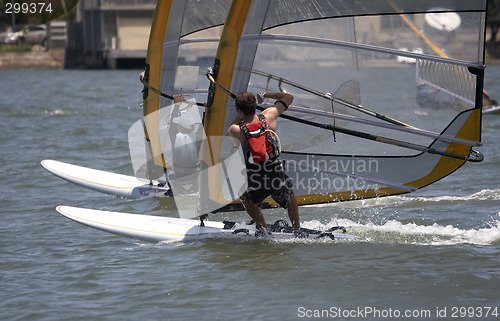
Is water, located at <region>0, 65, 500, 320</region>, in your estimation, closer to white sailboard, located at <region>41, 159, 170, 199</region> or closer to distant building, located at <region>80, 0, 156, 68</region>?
white sailboard, located at <region>41, 159, 170, 199</region>

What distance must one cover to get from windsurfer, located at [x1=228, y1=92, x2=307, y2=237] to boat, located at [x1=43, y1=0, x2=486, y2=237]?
0.32 metres

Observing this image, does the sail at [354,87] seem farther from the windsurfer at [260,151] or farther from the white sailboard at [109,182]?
the white sailboard at [109,182]

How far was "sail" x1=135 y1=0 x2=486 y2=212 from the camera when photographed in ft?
23.5

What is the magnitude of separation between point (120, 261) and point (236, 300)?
61.9 inches

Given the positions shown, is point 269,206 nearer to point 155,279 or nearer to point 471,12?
point 155,279

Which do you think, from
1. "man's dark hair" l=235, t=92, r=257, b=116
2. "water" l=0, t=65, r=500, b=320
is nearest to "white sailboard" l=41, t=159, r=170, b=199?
"water" l=0, t=65, r=500, b=320

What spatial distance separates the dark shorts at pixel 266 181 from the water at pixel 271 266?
56cm

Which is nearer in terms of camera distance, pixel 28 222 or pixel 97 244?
pixel 97 244

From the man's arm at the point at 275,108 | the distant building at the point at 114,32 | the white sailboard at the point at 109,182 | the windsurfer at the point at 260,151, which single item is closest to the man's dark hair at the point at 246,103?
the windsurfer at the point at 260,151

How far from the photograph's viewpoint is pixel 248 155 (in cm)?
675

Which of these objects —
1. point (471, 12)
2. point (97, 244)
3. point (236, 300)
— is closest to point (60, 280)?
point (97, 244)

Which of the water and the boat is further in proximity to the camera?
the boat

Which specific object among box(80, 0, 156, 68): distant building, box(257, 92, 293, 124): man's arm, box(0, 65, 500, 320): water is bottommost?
box(0, 65, 500, 320): water

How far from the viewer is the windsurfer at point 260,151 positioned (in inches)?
262
